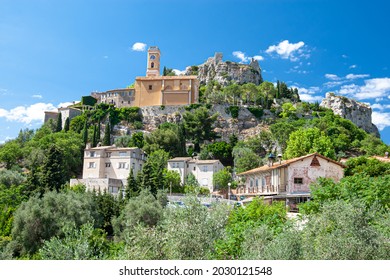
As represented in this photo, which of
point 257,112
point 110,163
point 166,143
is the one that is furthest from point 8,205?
point 257,112

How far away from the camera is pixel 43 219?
32.3 meters

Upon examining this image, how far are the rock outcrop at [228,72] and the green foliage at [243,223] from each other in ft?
260

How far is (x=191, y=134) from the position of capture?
7388 centimetres

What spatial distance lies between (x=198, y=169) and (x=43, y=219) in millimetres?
31304

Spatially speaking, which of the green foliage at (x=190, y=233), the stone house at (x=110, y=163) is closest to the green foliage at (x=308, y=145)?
the stone house at (x=110, y=163)

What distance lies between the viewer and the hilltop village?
16109 millimetres

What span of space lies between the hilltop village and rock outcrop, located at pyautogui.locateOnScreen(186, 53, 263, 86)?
1.23ft

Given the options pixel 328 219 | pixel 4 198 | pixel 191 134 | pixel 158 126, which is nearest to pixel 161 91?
pixel 158 126

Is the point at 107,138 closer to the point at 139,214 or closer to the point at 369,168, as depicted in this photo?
the point at 139,214

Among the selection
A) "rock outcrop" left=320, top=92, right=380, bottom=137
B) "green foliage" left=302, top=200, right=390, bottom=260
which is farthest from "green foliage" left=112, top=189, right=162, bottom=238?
"rock outcrop" left=320, top=92, right=380, bottom=137

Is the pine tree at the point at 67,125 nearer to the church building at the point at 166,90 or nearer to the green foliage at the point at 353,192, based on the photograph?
the church building at the point at 166,90

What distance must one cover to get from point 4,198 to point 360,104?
8858 centimetres

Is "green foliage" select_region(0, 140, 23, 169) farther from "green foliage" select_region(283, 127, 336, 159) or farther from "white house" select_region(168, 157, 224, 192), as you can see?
"green foliage" select_region(283, 127, 336, 159)
